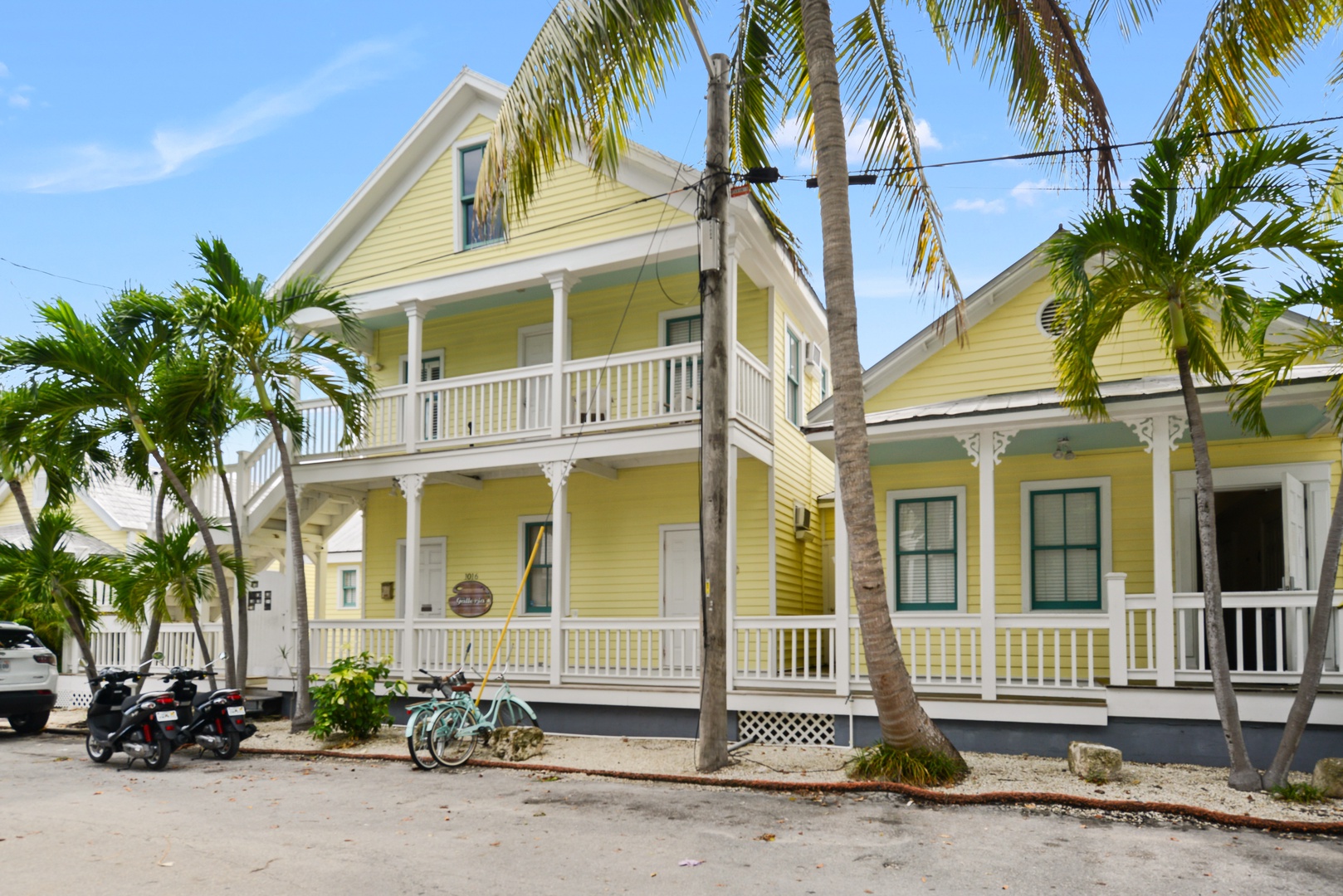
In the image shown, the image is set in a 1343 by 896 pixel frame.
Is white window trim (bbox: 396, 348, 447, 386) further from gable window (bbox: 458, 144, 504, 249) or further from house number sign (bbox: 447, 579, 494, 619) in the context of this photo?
house number sign (bbox: 447, 579, 494, 619)

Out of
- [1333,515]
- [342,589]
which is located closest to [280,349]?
[1333,515]

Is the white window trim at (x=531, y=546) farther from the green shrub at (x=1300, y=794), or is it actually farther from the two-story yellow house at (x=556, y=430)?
the green shrub at (x=1300, y=794)

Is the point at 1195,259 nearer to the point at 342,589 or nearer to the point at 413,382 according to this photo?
the point at 413,382

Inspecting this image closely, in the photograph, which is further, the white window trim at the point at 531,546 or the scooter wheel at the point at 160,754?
the white window trim at the point at 531,546

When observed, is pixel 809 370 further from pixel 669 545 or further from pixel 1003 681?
pixel 1003 681

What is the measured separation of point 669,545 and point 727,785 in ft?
19.8

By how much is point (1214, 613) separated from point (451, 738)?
7259mm

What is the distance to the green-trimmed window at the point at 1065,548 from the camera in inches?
505

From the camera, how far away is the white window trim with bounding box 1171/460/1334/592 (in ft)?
38.3

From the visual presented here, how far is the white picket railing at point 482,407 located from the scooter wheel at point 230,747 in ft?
15.7

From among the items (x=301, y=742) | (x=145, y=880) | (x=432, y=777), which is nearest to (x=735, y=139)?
(x=432, y=777)

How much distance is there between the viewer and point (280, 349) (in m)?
13.8

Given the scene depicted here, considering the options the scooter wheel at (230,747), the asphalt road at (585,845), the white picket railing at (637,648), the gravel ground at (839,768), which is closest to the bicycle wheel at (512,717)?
the gravel ground at (839,768)

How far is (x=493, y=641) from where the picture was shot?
14805mm
